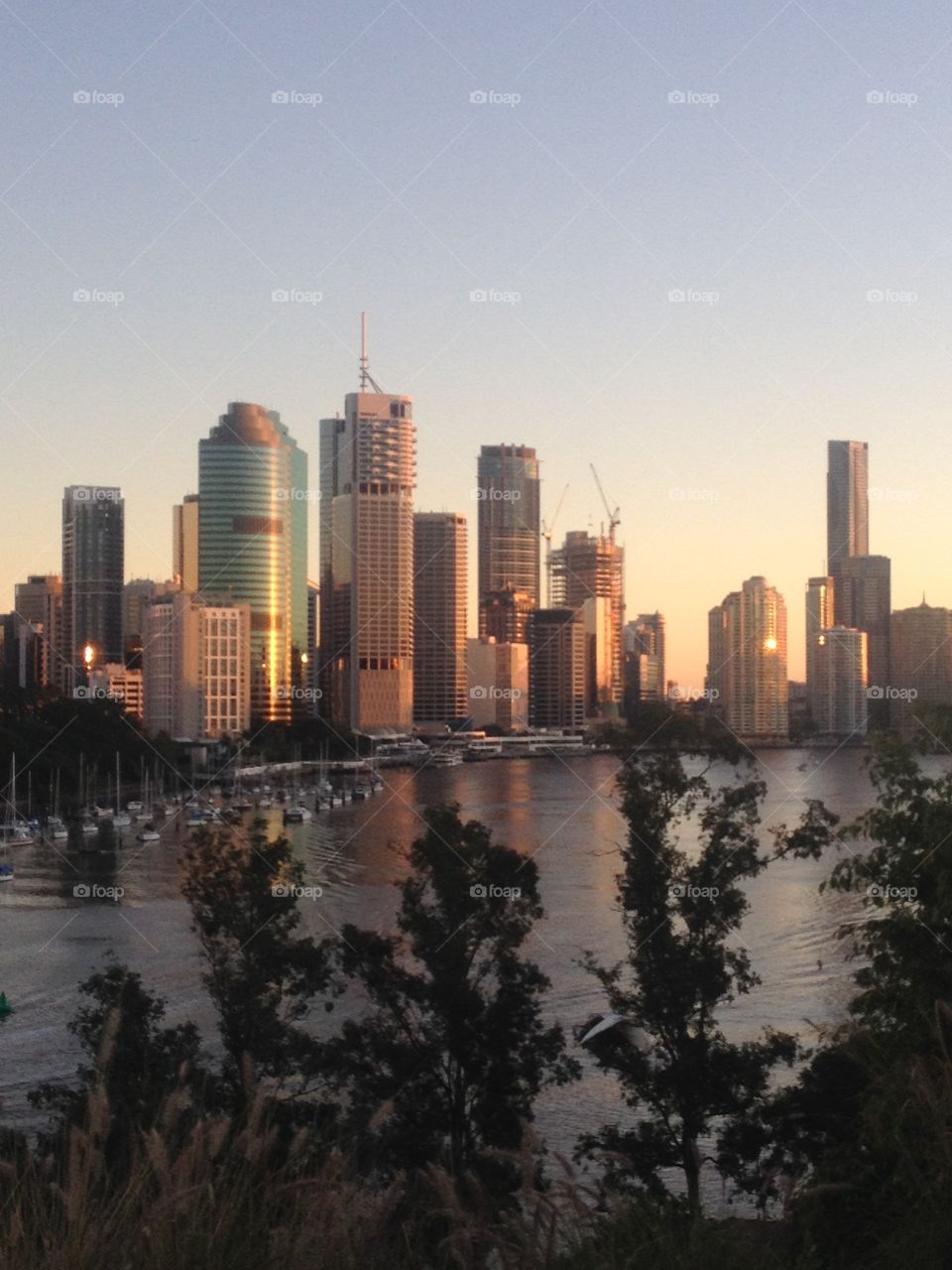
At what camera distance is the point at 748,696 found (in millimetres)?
18078

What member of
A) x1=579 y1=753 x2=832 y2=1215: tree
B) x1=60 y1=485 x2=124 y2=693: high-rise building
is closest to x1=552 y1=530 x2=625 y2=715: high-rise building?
x1=60 y1=485 x2=124 y2=693: high-rise building

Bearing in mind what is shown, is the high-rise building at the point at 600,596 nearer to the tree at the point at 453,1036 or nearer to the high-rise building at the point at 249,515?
the high-rise building at the point at 249,515

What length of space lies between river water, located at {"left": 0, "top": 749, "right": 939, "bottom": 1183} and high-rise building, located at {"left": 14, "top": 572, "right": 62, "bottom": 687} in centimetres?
889

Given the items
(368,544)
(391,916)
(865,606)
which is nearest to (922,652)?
(865,606)

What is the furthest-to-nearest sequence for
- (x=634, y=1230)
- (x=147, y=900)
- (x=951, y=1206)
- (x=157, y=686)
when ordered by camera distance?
(x=157, y=686) → (x=147, y=900) → (x=951, y=1206) → (x=634, y=1230)

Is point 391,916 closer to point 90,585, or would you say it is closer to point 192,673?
point 192,673

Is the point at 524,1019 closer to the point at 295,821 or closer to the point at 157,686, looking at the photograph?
the point at 295,821

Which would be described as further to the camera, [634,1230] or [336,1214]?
[634,1230]

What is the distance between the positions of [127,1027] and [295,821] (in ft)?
41.4

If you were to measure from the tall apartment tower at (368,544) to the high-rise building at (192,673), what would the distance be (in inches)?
215

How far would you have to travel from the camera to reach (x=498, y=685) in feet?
85.5

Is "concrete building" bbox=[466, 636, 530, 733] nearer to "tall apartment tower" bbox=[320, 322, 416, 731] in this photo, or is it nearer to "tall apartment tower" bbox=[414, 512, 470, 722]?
"tall apartment tower" bbox=[414, 512, 470, 722]

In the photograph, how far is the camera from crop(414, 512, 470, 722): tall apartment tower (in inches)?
1112

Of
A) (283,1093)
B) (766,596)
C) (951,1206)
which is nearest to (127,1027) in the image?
(283,1093)
